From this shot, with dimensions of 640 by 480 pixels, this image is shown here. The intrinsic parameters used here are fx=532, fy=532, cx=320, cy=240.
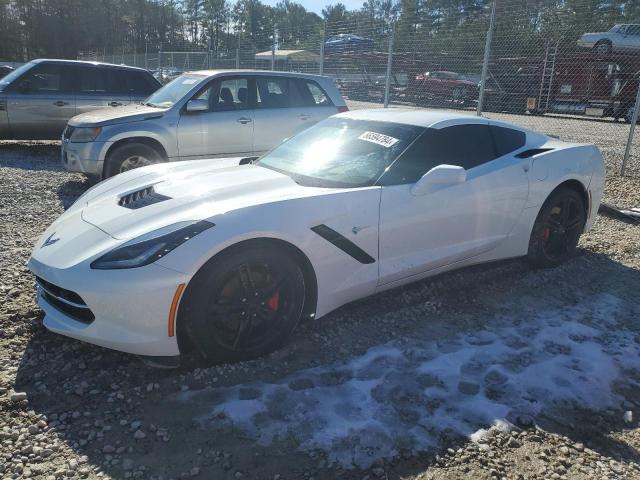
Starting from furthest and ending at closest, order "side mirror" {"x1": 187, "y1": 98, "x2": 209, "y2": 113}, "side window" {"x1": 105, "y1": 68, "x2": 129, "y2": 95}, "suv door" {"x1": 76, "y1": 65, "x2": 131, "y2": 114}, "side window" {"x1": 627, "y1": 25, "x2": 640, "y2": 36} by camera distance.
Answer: "side window" {"x1": 627, "y1": 25, "x2": 640, "y2": 36} → "side window" {"x1": 105, "y1": 68, "x2": 129, "y2": 95} → "suv door" {"x1": 76, "y1": 65, "x2": 131, "y2": 114} → "side mirror" {"x1": 187, "y1": 98, "x2": 209, "y2": 113}

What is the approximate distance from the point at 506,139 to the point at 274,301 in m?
2.48

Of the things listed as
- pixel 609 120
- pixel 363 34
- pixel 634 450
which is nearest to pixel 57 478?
pixel 634 450

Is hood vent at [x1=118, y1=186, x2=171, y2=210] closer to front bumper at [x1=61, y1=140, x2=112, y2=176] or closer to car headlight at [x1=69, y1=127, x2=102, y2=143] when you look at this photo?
front bumper at [x1=61, y1=140, x2=112, y2=176]

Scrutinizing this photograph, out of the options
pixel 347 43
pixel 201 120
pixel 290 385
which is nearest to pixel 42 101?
pixel 201 120

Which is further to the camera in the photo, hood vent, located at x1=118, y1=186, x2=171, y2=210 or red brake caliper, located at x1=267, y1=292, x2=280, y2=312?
hood vent, located at x1=118, y1=186, x2=171, y2=210

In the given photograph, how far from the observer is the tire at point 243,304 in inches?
108

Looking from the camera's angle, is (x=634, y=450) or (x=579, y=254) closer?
(x=634, y=450)

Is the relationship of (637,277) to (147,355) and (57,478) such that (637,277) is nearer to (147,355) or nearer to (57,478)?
(147,355)

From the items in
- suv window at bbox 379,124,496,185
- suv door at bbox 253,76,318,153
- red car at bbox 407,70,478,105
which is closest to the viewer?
suv window at bbox 379,124,496,185

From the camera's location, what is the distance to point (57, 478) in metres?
2.12

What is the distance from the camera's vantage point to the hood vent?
127 inches

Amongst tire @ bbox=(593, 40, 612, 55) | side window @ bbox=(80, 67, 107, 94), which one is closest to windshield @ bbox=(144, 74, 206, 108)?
side window @ bbox=(80, 67, 107, 94)

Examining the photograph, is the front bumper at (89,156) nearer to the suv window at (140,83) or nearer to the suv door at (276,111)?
the suv door at (276,111)

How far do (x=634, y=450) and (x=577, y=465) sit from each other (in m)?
0.34
